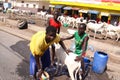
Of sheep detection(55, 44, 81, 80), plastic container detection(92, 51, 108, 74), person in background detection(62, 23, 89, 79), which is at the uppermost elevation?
person in background detection(62, 23, 89, 79)

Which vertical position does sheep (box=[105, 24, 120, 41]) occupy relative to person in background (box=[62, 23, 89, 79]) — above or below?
below

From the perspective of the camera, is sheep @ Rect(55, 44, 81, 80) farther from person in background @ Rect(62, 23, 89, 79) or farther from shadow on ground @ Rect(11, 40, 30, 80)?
shadow on ground @ Rect(11, 40, 30, 80)

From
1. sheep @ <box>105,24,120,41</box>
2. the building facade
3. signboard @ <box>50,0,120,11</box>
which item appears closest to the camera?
sheep @ <box>105,24,120,41</box>

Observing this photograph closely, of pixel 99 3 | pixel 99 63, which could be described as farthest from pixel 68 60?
A: pixel 99 3

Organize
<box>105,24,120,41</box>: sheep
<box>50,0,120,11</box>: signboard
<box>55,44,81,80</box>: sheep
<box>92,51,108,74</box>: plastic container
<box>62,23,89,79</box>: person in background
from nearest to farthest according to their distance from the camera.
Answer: <box>55,44,81,80</box>: sheep
<box>62,23,89,79</box>: person in background
<box>92,51,108,74</box>: plastic container
<box>105,24,120,41</box>: sheep
<box>50,0,120,11</box>: signboard

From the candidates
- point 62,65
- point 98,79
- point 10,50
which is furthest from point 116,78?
point 10,50

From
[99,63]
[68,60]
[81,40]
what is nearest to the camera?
[68,60]

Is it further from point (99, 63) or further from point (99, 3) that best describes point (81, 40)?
point (99, 3)

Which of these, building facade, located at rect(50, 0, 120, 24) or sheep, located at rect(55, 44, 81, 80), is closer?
sheep, located at rect(55, 44, 81, 80)

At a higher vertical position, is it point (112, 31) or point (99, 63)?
point (99, 63)

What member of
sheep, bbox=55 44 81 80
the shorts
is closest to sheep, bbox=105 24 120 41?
sheep, bbox=55 44 81 80

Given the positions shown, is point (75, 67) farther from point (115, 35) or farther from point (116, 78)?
point (115, 35)

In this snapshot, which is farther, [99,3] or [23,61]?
[99,3]

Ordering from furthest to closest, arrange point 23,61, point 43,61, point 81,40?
1. point 23,61
2. point 81,40
3. point 43,61
